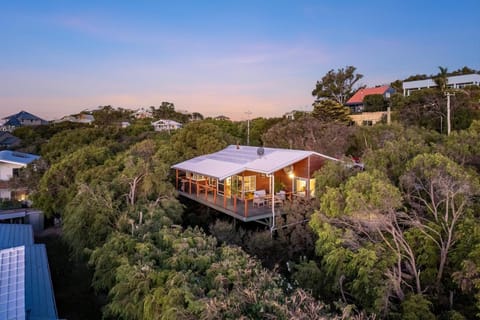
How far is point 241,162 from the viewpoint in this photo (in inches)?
712

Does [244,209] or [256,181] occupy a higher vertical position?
[256,181]

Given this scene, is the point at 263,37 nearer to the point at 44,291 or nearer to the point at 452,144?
the point at 452,144

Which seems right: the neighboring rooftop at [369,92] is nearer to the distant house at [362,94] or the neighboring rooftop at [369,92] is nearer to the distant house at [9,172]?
the distant house at [362,94]

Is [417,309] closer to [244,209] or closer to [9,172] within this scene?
[244,209]

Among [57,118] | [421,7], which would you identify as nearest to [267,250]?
[421,7]

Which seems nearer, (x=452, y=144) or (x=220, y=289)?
(x=220, y=289)

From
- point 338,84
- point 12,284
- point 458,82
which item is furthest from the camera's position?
point 338,84

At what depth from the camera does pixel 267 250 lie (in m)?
13.7

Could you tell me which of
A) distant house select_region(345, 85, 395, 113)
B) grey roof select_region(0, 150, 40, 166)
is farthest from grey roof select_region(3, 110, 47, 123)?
distant house select_region(345, 85, 395, 113)

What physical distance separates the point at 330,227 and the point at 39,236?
18.4 meters

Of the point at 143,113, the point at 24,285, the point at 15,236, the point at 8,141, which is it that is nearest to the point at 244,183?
the point at 15,236

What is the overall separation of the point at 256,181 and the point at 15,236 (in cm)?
1236

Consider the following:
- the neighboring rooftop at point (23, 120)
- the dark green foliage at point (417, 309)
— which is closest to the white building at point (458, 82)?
the dark green foliage at point (417, 309)

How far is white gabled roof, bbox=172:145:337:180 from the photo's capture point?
53.1ft
